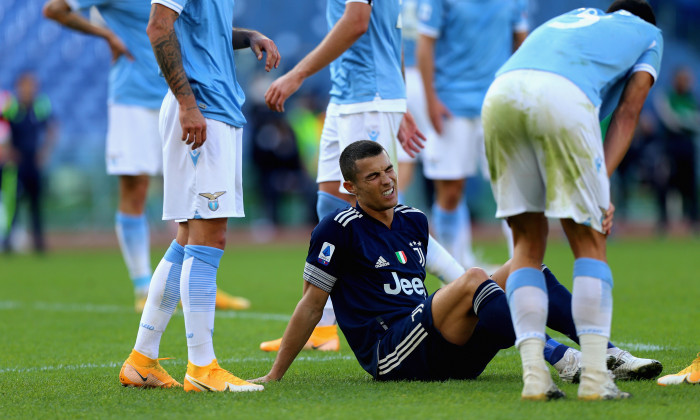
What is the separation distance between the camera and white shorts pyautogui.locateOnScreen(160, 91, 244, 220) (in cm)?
418

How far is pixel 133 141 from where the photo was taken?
24.5 ft

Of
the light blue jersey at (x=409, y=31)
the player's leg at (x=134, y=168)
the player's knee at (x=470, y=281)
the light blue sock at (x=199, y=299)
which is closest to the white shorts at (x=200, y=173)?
the light blue sock at (x=199, y=299)

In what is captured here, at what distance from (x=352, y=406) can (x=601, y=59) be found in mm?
1628

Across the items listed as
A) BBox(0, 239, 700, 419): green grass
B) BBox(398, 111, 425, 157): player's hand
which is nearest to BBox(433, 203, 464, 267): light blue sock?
BBox(0, 239, 700, 419): green grass

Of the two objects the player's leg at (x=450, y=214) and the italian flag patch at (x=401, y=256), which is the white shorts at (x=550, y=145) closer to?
the italian flag patch at (x=401, y=256)

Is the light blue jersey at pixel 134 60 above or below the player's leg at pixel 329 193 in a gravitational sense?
above

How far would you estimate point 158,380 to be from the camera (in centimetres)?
438

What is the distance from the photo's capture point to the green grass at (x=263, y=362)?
3604 mm

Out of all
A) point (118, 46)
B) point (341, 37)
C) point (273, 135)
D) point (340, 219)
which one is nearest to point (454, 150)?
point (118, 46)

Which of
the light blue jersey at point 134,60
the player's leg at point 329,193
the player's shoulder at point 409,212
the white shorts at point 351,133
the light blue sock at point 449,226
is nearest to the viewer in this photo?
the player's shoulder at point 409,212

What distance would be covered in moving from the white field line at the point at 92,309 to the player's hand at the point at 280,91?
248 centimetres

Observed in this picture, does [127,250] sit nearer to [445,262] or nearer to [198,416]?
[445,262]

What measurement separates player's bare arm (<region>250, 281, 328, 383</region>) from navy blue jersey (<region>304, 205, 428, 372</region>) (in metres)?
0.06

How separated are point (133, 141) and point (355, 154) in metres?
3.45
